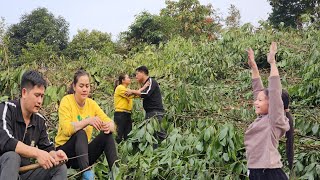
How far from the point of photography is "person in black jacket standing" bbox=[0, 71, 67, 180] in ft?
8.21

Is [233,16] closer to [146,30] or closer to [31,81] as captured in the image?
[146,30]

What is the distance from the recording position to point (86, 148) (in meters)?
3.18

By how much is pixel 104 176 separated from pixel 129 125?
205 cm

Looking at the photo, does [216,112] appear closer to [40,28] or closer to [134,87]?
[134,87]

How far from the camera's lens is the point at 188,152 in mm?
3635

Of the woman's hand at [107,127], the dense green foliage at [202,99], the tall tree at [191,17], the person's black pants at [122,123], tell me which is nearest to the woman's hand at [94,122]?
the woman's hand at [107,127]

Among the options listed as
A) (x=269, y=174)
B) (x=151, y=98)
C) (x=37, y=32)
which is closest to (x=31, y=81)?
(x=269, y=174)

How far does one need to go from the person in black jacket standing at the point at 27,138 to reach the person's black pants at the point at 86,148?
302 millimetres

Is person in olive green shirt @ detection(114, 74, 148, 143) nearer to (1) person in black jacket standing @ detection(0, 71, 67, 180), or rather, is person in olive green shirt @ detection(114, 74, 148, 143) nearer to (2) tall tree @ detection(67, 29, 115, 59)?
(1) person in black jacket standing @ detection(0, 71, 67, 180)

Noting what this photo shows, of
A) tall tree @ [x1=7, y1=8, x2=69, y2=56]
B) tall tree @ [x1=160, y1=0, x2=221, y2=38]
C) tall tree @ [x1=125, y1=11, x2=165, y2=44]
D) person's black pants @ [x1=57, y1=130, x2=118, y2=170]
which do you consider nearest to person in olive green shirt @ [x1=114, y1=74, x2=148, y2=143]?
person's black pants @ [x1=57, y1=130, x2=118, y2=170]

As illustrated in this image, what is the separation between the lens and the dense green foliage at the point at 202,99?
10.9ft

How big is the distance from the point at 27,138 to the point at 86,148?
520 millimetres

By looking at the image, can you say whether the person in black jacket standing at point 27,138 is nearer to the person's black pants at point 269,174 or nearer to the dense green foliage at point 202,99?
the dense green foliage at point 202,99

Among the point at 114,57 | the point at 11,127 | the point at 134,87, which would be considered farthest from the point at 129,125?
the point at 114,57
